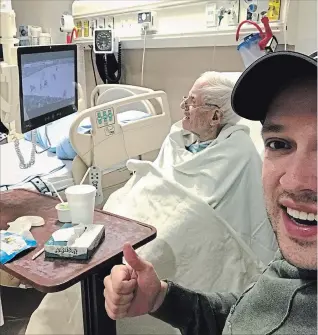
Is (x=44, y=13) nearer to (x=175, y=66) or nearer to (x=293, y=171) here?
(x=175, y=66)

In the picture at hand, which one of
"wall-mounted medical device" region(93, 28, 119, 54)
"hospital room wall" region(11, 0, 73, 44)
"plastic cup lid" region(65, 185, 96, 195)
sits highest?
"hospital room wall" region(11, 0, 73, 44)

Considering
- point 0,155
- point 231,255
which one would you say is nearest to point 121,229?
point 231,255

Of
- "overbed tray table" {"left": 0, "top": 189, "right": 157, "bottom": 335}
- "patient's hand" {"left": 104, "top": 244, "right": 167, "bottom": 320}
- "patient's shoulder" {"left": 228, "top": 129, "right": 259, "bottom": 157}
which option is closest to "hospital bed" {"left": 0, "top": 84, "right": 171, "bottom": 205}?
"overbed tray table" {"left": 0, "top": 189, "right": 157, "bottom": 335}

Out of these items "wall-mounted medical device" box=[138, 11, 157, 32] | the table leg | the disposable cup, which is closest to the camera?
the table leg

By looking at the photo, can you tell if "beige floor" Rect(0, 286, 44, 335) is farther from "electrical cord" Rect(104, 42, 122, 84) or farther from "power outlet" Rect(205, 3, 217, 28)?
"power outlet" Rect(205, 3, 217, 28)

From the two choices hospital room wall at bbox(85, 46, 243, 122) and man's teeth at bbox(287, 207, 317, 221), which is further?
hospital room wall at bbox(85, 46, 243, 122)

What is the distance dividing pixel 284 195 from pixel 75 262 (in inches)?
29.6

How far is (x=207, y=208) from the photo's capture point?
1763 mm

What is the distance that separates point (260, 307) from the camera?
748 millimetres

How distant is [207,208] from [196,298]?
2.66ft

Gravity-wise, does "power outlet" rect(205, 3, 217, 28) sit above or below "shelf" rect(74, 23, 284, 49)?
above

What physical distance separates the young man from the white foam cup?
61 cm

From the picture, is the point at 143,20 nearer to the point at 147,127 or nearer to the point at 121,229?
the point at 147,127

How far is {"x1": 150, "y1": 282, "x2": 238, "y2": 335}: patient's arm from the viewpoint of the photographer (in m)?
0.95
